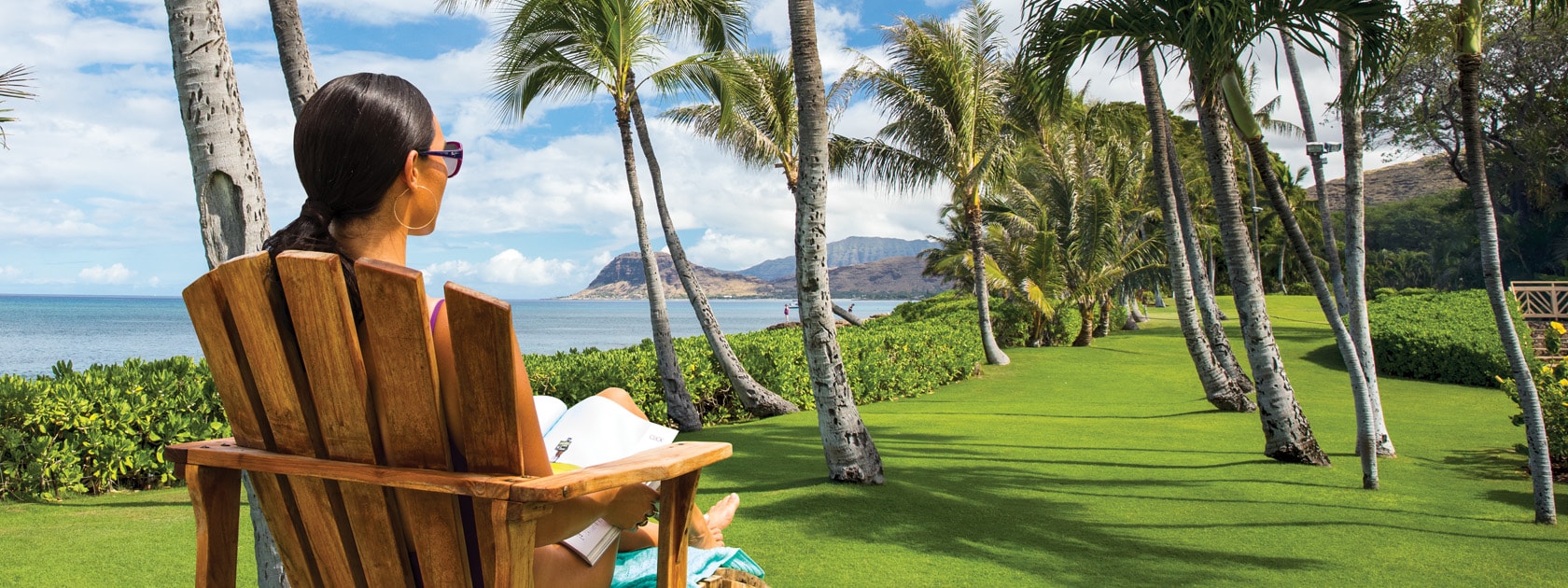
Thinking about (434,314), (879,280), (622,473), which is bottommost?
(622,473)

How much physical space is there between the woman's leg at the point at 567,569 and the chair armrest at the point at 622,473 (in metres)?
0.44

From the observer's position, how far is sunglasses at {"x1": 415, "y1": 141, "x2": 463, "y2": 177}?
5.74 feet

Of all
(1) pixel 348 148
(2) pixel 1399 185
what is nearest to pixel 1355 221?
(1) pixel 348 148

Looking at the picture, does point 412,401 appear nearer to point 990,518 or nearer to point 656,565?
point 656,565

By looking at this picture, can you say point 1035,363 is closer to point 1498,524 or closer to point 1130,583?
point 1498,524

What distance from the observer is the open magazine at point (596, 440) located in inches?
76.8

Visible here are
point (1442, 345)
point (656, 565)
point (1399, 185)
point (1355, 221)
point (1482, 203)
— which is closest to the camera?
point (656, 565)

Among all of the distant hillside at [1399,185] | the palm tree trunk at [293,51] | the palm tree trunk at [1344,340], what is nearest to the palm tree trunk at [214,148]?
the palm tree trunk at [293,51]

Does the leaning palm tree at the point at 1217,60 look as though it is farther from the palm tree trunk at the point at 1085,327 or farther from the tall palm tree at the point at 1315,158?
the palm tree trunk at the point at 1085,327

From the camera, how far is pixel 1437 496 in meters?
6.44

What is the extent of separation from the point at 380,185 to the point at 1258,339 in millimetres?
7631

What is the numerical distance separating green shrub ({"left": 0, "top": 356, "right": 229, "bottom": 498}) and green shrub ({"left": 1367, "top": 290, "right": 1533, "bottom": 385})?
18384mm

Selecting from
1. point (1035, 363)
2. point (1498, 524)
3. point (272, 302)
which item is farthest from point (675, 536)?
point (1035, 363)

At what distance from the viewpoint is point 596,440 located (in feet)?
6.46
